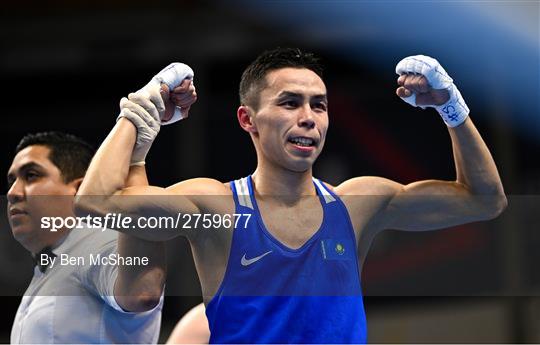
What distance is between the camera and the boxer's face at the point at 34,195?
13.5 ft

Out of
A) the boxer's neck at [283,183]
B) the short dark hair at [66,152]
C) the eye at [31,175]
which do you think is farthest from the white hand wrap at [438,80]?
the eye at [31,175]

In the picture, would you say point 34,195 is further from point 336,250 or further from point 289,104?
point 336,250

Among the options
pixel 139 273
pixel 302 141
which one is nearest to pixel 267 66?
pixel 302 141

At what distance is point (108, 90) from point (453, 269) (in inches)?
145

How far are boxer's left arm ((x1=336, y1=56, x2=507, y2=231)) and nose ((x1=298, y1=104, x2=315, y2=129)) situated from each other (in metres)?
0.34

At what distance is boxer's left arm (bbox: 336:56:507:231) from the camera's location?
11.2 ft

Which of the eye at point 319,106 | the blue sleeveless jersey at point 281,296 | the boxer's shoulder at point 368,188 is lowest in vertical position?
the blue sleeveless jersey at point 281,296

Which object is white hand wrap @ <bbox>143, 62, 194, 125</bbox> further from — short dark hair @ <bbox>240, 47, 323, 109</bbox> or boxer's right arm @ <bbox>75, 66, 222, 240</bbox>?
short dark hair @ <bbox>240, 47, 323, 109</bbox>

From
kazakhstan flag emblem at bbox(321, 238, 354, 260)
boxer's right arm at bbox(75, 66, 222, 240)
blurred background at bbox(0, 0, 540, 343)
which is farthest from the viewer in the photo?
blurred background at bbox(0, 0, 540, 343)

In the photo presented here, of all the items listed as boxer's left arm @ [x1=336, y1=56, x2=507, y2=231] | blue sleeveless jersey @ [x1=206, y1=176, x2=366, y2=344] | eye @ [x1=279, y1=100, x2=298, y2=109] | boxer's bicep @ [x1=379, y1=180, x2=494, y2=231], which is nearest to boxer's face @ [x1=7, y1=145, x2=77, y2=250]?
blue sleeveless jersey @ [x1=206, y1=176, x2=366, y2=344]

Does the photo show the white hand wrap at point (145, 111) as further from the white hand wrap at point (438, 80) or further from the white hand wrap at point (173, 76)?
the white hand wrap at point (438, 80)

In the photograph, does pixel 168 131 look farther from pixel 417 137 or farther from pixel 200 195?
pixel 200 195

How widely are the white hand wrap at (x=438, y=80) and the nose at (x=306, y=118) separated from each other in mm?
376

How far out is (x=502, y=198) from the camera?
11.4 feet
